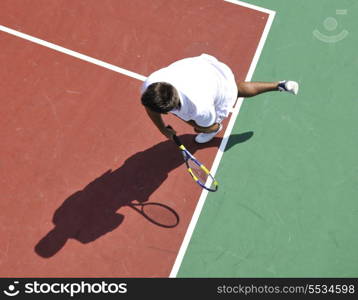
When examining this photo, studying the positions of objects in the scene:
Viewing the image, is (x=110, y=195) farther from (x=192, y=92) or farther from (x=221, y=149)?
(x=192, y=92)

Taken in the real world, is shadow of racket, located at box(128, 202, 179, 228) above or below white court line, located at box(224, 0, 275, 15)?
below

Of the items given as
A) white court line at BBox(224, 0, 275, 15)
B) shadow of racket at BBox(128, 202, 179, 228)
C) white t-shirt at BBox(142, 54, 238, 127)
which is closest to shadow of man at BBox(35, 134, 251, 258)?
shadow of racket at BBox(128, 202, 179, 228)

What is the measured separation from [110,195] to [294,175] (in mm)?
2737

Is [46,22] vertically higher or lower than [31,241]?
higher

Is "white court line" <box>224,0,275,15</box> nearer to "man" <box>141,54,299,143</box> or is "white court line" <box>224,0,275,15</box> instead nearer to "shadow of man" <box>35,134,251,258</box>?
"man" <box>141,54,299,143</box>

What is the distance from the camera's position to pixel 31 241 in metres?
6.73

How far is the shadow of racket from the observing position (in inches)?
Result: 268

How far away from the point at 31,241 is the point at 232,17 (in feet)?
15.6

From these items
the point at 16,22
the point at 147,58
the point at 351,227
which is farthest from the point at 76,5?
the point at 351,227

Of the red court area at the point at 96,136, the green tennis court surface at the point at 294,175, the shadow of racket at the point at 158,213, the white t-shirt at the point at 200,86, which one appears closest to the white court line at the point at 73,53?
the red court area at the point at 96,136

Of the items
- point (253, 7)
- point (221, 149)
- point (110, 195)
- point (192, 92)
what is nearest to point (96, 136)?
point (110, 195)

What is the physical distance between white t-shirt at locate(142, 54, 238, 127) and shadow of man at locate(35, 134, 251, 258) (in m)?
Result: 1.26

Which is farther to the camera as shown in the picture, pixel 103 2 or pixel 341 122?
pixel 103 2

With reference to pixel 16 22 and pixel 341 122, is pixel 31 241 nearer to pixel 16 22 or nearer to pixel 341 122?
pixel 16 22
